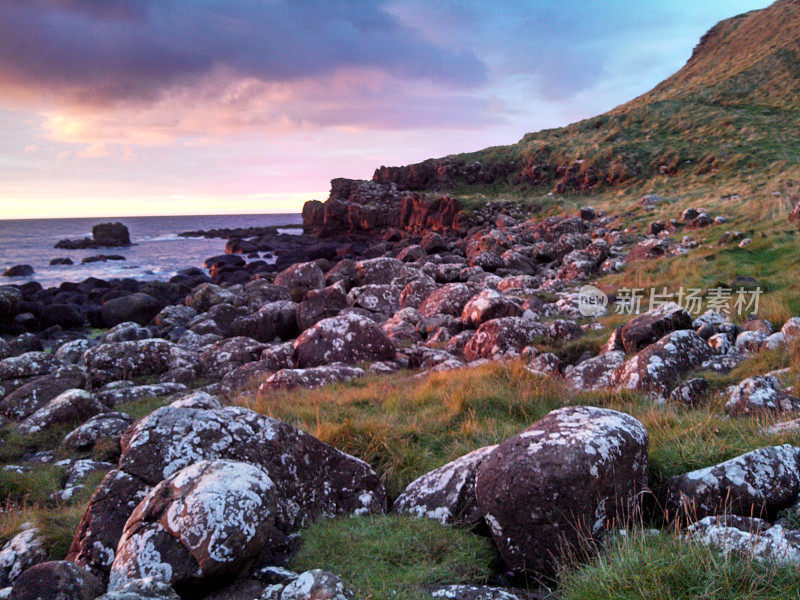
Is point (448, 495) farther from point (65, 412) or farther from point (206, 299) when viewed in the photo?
point (206, 299)

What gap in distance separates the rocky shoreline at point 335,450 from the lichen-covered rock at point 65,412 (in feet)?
0.11

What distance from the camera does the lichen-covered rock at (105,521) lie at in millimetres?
3834

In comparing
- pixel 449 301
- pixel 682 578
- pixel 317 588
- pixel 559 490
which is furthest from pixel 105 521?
pixel 449 301

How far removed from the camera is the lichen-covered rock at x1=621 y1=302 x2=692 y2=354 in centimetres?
891

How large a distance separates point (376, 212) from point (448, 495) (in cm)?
5112

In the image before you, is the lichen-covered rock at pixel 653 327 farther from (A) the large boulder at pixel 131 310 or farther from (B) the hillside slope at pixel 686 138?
(B) the hillside slope at pixel 686 138

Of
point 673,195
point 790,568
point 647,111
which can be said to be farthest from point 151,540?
point 647,111

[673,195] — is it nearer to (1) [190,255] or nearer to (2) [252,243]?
(2) [252,243]

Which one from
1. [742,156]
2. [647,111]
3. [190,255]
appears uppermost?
[647,111]

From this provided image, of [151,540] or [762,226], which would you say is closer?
[151,540]

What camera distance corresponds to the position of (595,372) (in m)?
8.45

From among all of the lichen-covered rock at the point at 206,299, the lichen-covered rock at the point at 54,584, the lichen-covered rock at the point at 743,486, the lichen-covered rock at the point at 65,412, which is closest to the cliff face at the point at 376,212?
the lichen-covered rock at the point at 206,299

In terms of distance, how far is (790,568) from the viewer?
2.61m

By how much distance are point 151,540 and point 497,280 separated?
61.6 ft
